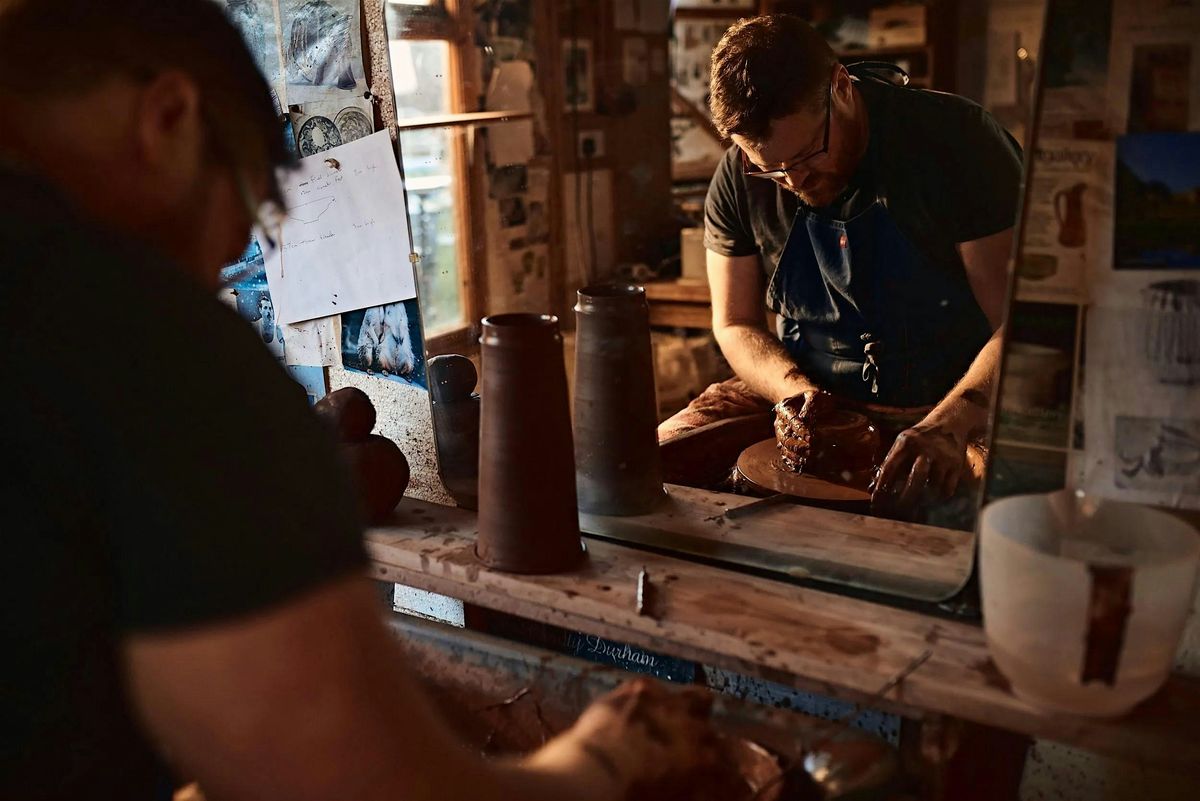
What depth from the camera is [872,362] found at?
2.38m

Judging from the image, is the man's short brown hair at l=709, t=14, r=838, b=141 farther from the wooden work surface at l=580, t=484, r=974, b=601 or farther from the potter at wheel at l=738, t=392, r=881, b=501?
the wooden work surface at l=580, t=484, r=974, b=601

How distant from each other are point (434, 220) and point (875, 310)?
1.05 metres

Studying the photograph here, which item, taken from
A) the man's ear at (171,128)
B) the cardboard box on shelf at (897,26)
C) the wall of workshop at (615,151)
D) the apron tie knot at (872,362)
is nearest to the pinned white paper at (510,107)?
the wall of workshop at (615,151)

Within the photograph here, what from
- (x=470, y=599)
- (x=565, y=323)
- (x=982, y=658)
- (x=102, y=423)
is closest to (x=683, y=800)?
(x=982, y=658)

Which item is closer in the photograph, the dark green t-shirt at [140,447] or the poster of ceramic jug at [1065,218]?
the dark green t-shirt at [140,447]

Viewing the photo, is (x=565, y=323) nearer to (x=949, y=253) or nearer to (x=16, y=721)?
(x=949, y=253)

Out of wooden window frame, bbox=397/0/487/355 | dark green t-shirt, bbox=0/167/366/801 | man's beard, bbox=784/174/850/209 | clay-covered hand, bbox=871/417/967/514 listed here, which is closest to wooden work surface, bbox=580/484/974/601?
clay-covered hand, bbox=871/417/967/514

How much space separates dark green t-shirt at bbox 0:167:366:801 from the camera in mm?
627

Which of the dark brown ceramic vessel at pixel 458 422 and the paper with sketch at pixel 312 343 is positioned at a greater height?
the paper with sketch at pixel 312 343

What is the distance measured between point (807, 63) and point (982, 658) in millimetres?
1367

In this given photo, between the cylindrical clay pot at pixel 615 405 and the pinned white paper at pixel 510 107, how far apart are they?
0.68 m

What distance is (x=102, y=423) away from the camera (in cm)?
63

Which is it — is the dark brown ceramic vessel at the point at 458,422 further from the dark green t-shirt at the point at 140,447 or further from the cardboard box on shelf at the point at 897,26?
the cardboard box on shelf at the point at 897,26

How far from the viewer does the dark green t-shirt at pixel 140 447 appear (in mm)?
627
